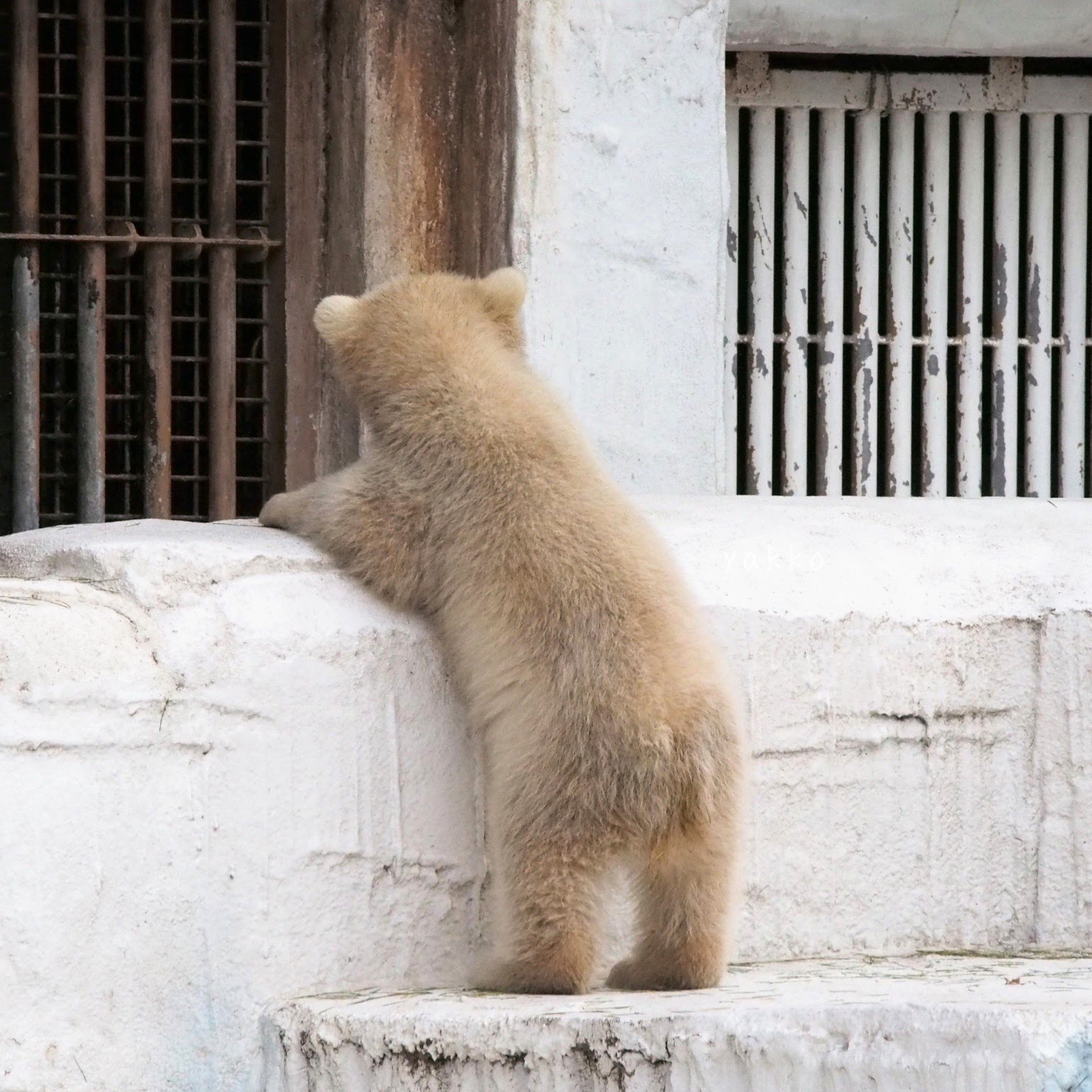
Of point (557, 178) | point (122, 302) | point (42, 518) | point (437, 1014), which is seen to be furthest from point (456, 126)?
point (437, 1014)

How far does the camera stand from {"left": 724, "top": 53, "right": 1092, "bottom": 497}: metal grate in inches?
237

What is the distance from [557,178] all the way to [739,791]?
2108 mm

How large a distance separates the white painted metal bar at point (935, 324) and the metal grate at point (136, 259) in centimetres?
201

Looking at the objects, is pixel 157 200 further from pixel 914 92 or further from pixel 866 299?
pixel 914 92

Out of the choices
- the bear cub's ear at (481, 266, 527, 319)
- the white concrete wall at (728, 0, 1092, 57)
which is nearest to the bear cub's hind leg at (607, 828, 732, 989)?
the bear cub's ear at (481, 266, 527, 319)

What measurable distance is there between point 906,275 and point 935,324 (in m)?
0.18

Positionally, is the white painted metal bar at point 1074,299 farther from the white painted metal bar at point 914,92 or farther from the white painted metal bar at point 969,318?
the white painted metal bar at point 969,318

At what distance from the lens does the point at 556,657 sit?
3555mm

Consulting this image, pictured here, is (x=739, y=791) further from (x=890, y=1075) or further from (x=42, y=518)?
(x=42, y=518)

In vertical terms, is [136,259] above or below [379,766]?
above

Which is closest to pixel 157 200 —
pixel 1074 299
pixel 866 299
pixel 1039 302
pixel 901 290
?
pixel 866 299

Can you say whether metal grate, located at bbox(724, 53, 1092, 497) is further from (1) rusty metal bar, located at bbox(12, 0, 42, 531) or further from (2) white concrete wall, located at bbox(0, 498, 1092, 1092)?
(1) rusty metal bar, located at bbox(12, 0, 42, 531)

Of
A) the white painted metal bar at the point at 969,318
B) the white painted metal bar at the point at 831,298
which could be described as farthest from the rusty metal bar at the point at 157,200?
the white painted metal bar at the point at 969,318

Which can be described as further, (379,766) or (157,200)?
(157,200)
